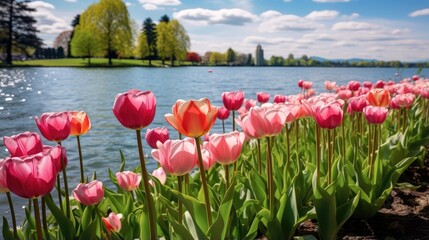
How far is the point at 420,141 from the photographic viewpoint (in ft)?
13.5

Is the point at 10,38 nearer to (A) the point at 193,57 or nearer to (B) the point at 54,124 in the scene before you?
(B) the point at 54,124

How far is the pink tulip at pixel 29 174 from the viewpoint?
1447 millimetres

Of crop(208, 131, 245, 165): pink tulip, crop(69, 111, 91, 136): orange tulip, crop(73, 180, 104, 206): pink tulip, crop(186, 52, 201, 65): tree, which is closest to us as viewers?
crop(208, 131, 245, 165): pink tulip

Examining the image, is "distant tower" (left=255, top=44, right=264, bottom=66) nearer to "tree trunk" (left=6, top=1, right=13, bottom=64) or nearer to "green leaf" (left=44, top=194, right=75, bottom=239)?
"tree trunk" (left=6, top=1, right=13, bottom=64)

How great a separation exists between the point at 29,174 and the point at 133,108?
432 millimetres

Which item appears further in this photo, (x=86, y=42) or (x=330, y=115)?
(x=86, y=42)

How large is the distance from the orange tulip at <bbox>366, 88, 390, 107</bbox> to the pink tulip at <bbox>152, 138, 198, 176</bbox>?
2.16 metres

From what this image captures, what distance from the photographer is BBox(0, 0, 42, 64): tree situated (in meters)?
53.3

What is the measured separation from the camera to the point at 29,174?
1457 millimetres

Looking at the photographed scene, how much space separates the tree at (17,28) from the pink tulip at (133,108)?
57.5 metres

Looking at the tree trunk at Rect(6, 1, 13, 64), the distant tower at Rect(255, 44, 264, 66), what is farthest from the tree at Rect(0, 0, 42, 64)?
the distant tower at Rect(255, 44, 264, 66)

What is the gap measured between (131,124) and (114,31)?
180 ft

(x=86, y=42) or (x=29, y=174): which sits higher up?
(x=86, y=42)

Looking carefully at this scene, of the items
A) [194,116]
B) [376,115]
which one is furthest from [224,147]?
[376,115]
